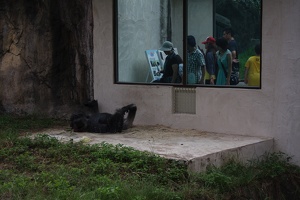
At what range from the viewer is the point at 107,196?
6.27 m

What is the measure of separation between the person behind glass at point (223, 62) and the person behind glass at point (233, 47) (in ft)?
0.19

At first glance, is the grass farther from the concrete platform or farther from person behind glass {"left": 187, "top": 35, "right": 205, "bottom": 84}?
person behind glass {"left": 187, "top": 35, "right": 205, "bottom": 84}

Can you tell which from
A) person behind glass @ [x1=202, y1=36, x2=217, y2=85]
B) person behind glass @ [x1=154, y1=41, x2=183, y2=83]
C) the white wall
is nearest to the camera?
the white wall

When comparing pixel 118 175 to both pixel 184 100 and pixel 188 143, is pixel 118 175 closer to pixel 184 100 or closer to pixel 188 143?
pixel 188 143

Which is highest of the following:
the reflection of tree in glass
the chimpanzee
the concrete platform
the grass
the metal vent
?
the reflection of tree in glass

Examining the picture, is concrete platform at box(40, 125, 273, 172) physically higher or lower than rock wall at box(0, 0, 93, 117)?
lower

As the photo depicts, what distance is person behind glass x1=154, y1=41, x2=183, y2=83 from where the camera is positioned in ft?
34.2

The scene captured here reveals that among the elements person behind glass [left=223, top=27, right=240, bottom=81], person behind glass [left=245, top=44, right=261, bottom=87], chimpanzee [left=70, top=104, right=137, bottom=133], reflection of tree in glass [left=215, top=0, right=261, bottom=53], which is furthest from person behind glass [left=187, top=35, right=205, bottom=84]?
chimpanzee [left=70, top=104, right=137, bottom=133]

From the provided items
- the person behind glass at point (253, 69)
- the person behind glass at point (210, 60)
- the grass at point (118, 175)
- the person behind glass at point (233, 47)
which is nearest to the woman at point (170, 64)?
the person behind glass at point (210, 60)

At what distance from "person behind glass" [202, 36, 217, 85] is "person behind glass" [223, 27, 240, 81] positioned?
25cm

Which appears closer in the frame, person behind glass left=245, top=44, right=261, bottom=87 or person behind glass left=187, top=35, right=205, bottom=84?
person behind glass left=245, top=44, right=261, bottom=87

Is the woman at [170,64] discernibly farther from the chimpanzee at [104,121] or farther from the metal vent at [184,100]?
the chimpanzee at [104,121]

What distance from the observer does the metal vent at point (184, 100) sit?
10.2m

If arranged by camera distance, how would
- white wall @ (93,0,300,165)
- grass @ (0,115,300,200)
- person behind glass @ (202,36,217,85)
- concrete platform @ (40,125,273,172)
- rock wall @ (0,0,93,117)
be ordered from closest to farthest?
grass @ (0,115,300,200), concrete platform @ (40,125,273,172), white wall @ (93,0,300,165), person behind glass @ (202,36,217,85), rock wall @ (0,0,93,117)
